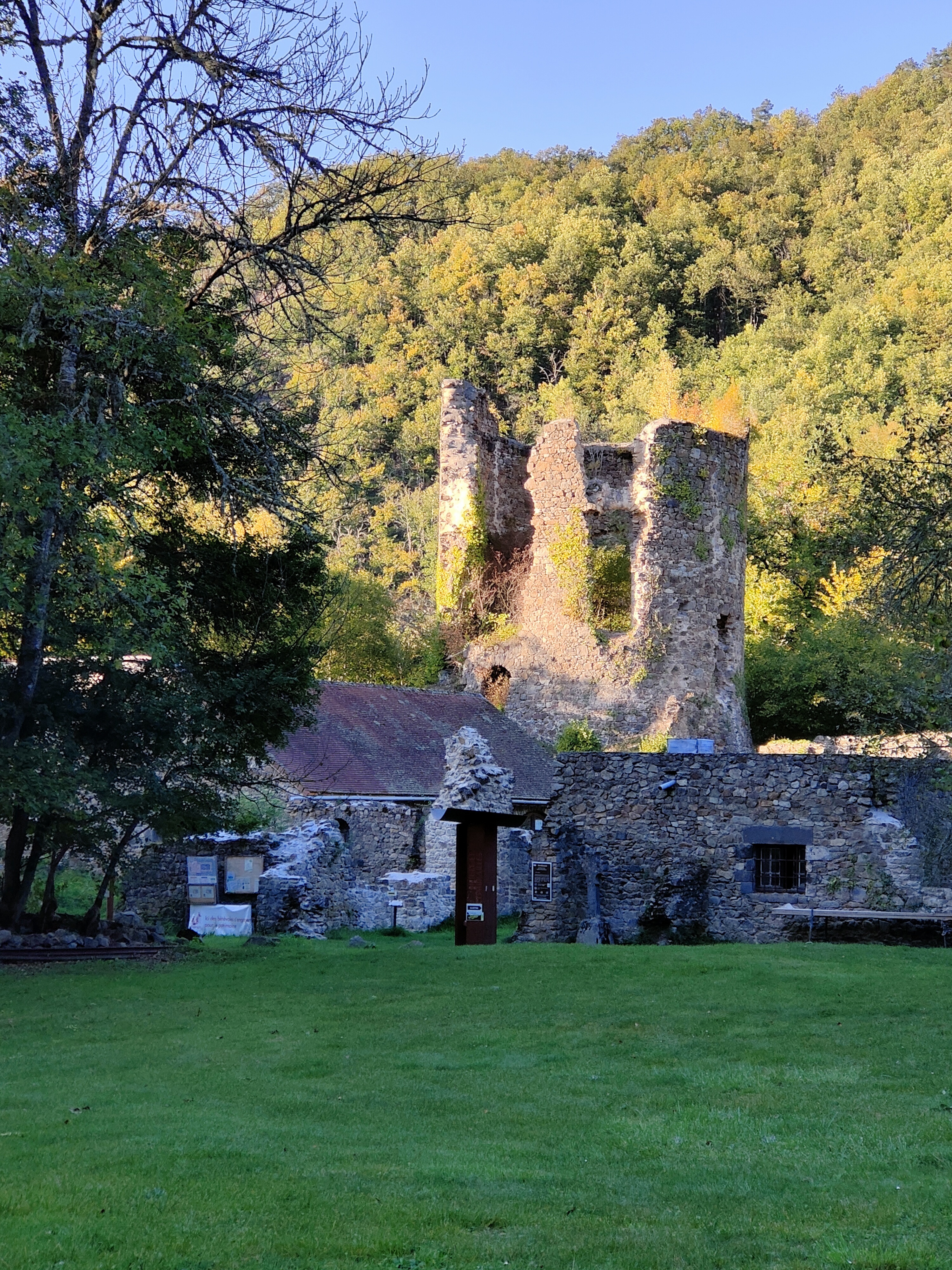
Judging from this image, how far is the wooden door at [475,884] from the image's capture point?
63.4 feet

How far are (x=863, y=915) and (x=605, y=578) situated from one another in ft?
64.3

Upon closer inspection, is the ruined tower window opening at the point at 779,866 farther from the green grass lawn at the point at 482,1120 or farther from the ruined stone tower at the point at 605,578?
the ruined stone tower at the point at 605,578

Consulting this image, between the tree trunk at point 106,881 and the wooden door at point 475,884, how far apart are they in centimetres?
470

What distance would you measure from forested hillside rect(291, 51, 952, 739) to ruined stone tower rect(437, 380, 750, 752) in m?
3.05

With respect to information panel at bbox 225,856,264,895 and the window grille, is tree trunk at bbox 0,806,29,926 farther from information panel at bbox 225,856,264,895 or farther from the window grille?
the window grille

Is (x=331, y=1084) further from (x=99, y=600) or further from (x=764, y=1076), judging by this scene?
(x=99, y=600)

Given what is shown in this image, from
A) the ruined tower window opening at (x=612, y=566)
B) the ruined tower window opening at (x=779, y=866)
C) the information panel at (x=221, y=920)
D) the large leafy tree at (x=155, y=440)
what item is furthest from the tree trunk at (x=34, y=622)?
the ruined tower window opening at (x=612, y=566)

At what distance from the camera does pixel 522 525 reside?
3944 cm

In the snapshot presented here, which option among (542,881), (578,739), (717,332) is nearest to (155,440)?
(542,881)

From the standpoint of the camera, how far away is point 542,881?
2108 centimetres

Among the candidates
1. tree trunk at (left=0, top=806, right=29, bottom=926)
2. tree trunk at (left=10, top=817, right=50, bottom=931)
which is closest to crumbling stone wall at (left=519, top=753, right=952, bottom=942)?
tree trunk at (left=10, top=817, right=50, bottom=931)

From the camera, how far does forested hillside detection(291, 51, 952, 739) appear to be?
45.2m

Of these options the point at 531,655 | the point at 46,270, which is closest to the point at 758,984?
the point at 46,270

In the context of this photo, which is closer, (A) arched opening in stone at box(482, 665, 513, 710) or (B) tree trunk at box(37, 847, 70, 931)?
(B) tree trunk at box(37, 847, 70, 931)
